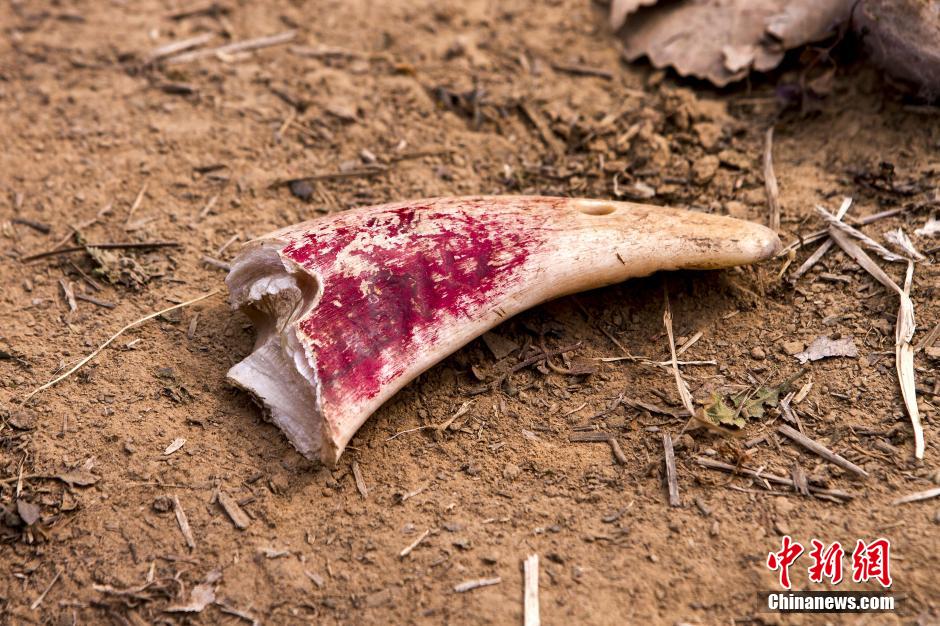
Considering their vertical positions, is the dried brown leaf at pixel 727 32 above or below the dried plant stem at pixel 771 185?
above

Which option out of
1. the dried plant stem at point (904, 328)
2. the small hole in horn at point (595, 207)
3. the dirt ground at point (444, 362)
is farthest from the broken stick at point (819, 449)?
the small hole in horn at point (595, 207)

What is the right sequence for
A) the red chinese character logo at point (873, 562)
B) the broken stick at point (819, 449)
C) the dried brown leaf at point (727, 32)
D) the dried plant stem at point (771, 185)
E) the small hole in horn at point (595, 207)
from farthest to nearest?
1. the dried brown leaf at point (727, 32)
2. the dried plant stem at point (771, 185)
3. the small hole in horn at point (595, 207)
4. the broken stick at point (819, 449)
5. the red chinese character logo at point (873, 562)

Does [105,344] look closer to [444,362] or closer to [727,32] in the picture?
[444,362]

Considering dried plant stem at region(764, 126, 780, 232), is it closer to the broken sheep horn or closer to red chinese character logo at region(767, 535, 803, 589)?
the broken sheep horn

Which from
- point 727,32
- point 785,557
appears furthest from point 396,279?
point 727,32

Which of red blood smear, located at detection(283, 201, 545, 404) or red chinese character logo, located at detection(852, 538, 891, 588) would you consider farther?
red blood smear, located at detection(283, 201, 545, 404)

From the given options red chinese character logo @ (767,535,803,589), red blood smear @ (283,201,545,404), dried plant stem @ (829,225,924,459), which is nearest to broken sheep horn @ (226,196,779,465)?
red blood smear @ (283,201,545,404)

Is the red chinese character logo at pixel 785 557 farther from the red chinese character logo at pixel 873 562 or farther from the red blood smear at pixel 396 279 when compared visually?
the red blood smear at pixel 396 279
